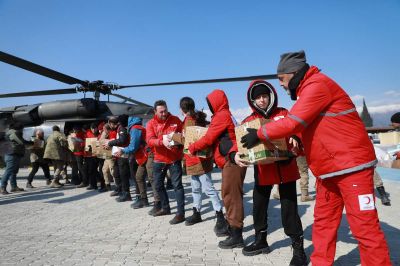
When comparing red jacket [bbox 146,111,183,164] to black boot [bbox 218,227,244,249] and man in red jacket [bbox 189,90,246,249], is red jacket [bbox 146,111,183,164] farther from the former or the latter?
black boot [bbox 218,227,244,249]

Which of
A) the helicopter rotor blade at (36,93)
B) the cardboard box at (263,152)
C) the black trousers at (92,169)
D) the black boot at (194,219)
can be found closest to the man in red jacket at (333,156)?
the cardboard box at (263,152)

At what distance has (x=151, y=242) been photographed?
439 cm

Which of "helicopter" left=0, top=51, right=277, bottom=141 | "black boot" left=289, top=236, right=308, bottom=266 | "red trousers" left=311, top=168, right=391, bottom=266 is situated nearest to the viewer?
"red trousers" left=311, top=168, right=391, bottom=266

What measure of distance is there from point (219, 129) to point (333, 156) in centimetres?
180

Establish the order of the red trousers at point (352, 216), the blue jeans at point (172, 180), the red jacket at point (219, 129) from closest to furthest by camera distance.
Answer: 1. the red trousers at point (352, 216)
2. the red jacket at point (219, 129)
3. the blue jeans at point (172, 180)

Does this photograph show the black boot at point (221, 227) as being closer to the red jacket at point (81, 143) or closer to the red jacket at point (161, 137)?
the red jacket at point (161, 137)

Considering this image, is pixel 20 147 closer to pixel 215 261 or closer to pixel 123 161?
pixel 123 161

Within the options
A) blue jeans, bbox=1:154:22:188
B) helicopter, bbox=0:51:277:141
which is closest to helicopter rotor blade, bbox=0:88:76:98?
helicopter, bbox=0:51:277:141

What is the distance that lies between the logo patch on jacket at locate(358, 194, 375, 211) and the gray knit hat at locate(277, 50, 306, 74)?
1154mm

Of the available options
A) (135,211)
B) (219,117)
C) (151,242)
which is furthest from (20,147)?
(219,117)

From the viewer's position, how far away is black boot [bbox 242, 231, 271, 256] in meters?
3.71

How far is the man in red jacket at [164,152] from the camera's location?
562 centimetres

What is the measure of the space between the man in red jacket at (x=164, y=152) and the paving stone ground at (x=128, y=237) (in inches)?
20.4

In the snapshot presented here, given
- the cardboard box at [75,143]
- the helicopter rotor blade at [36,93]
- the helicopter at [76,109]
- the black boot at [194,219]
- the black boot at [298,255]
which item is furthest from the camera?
the helicopter at [76,109]
